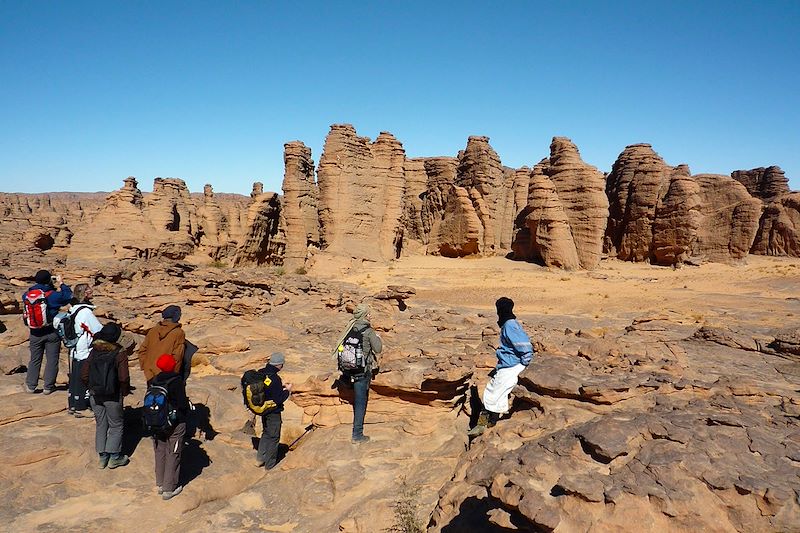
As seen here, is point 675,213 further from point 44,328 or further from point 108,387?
point 44,328

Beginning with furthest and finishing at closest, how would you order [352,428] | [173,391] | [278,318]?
[278,318], [352,428], [173,391]

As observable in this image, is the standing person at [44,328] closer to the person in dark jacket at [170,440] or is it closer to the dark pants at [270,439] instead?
the person in dark jacket at [170,440]

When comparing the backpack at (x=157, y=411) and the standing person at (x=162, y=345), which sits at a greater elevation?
the standing person at (x=162, y=345)

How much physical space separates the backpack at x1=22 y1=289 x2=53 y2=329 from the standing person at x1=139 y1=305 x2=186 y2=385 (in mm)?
2598

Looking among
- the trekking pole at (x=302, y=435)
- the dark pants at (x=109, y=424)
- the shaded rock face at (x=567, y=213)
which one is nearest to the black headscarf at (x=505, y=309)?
the trekking pole at (x=302, y=435)

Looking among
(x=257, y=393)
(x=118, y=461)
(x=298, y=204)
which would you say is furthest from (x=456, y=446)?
(x=298, y=204)

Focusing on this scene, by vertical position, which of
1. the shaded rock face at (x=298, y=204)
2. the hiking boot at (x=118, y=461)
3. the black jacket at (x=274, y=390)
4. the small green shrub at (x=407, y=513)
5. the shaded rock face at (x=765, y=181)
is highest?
the shaded rock face at (x=765, y=181)

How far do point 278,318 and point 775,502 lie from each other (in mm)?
14278

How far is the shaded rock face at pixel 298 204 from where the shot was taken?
2755 cm

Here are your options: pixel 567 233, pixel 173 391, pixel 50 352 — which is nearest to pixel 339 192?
pixel 567 233

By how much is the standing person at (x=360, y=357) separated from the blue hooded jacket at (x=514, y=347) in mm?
1806

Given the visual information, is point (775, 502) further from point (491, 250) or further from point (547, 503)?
point (491, 250)

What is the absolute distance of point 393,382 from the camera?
7.32 m

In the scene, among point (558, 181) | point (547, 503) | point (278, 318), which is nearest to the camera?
point (547, 503)
